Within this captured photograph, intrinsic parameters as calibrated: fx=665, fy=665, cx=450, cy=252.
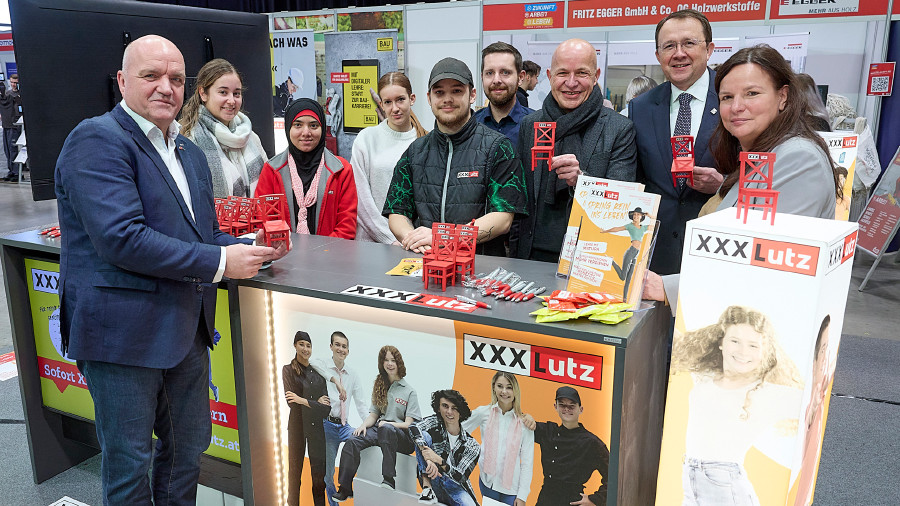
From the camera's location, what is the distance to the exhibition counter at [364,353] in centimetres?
176

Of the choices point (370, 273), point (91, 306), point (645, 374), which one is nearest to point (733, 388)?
point (645, 374)

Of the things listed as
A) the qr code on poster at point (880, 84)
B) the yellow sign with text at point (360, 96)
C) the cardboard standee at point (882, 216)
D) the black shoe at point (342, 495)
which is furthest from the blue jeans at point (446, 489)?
the qr code on poster at point (880, 84)

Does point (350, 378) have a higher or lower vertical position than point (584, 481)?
higher

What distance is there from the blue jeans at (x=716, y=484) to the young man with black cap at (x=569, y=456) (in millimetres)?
238

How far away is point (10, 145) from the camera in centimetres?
1150

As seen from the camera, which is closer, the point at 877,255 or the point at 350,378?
the point at 350,378

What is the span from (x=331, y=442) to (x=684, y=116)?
1.85 metres

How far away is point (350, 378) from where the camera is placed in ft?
7.04

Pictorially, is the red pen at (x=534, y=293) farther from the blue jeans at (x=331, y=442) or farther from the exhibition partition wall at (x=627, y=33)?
the exhibition partition wall at (x=627, y=33)

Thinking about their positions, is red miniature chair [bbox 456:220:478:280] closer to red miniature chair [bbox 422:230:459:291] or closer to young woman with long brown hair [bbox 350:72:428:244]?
red miniature chair [bbox 422:230:459:291]

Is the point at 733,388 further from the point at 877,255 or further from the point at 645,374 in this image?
the point at 877,255

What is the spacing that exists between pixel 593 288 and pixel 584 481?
532 mm

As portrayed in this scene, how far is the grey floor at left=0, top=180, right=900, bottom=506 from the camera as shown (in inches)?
110

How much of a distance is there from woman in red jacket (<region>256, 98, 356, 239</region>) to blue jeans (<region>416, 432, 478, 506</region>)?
4.05ft
